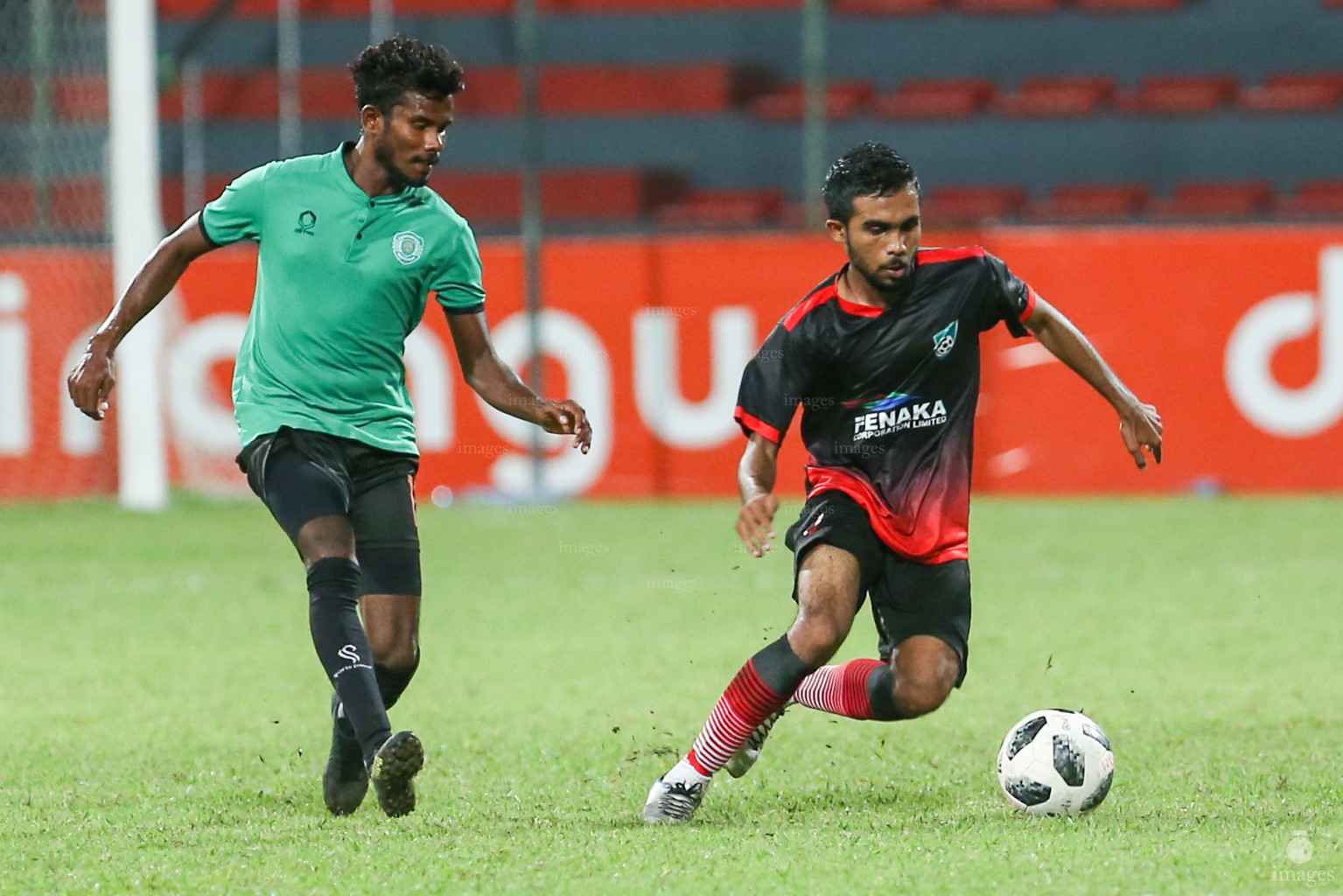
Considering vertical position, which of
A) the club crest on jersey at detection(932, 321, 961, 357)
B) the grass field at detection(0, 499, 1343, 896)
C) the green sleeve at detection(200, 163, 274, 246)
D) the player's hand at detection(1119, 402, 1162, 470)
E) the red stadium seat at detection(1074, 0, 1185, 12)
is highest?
the red stadium seat at detection(1074, 0, 1185, 12)

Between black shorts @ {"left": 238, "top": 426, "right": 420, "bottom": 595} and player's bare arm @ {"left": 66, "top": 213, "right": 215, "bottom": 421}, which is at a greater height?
player's bare arm @ {"left": 66, "top": 213, "right": 215, "bottom": 421}

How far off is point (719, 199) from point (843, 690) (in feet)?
44.3

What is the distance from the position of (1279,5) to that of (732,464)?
297 inches

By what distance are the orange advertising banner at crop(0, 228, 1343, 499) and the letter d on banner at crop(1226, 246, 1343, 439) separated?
1 cm

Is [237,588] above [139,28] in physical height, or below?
below

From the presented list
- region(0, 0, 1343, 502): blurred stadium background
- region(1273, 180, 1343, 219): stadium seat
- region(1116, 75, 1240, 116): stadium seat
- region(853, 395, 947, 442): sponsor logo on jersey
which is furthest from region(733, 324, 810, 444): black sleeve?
region(1116, 75, 1240, 116): stadium seat

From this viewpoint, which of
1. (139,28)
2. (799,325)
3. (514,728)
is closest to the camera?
(799,325)

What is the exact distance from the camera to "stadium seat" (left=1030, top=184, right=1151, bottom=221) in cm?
1758

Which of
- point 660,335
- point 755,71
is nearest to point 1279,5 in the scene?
point 755,71

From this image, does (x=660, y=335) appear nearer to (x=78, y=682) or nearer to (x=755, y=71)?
(x=755, y=71)

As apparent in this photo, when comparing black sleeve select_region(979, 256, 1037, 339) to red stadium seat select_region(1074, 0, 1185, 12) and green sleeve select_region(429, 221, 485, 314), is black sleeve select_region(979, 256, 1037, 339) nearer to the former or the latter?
green sleeve select_region(429, 221, 485, 314)

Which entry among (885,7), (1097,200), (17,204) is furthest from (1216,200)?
(17,204)

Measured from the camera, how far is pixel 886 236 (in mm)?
5141

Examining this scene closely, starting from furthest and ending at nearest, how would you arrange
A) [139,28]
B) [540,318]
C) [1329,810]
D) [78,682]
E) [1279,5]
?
1. [1279,5]
2. [540,318]
3. [139,28]
4. [78,682]
5. [1329,810]
